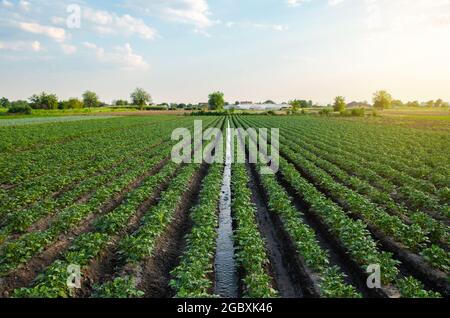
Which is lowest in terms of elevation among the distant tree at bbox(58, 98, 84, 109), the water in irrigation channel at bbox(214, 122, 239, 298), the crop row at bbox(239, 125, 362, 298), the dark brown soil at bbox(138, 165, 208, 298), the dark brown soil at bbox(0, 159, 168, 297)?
the water in irrigation channel at bbox(214, 122, 239, 298)

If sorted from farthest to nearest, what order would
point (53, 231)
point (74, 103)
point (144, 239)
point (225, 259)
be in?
point (74, 103) → point (53, 231) → point (225, 259) → point (144, 239)

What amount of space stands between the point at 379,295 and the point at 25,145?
26.4 metres

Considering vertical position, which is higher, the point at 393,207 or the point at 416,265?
the point at 393,207

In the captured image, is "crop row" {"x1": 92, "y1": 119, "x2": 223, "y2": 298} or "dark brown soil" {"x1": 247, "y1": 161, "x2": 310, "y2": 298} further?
"dark brown soil" {"x1": 247, "y1": 161, "x2": 310, "y2": 298}

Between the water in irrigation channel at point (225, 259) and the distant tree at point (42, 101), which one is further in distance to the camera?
the distant tree at point (42, 101)

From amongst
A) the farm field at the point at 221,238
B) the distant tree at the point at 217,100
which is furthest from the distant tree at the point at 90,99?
the farm field at the point at 221,238

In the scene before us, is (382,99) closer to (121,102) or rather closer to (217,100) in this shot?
(217,100)

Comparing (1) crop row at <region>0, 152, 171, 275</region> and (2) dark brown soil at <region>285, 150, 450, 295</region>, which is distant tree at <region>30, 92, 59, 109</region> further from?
(2) dark brown soil at <region>285, 150, 450, 295</region>

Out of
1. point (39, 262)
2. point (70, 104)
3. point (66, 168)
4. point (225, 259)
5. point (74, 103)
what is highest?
point (74, 103)

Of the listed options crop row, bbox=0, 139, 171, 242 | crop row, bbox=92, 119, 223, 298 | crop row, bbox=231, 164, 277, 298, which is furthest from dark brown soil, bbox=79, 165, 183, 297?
crop row, bbox=231, 164, 277, 298

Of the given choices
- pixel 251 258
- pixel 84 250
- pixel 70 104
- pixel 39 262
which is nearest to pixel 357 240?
pixel 251 258

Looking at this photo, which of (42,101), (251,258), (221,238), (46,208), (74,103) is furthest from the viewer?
(74,103)

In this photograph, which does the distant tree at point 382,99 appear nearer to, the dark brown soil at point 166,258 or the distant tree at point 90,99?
the distant tree at point 90,99

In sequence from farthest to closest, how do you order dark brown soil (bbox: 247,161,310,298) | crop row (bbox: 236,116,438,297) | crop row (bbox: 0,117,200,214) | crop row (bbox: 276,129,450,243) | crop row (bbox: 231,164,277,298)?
1. crop row (bbox: 0,117,200,214)
2. crop row (bbox: 276,129,450,243)
3. dark brown soil (bbox: 247,161,310,298)
4. crop row (bbox: 236,116,438,297)
5. crop row (bbox: 231,164,277,298)
